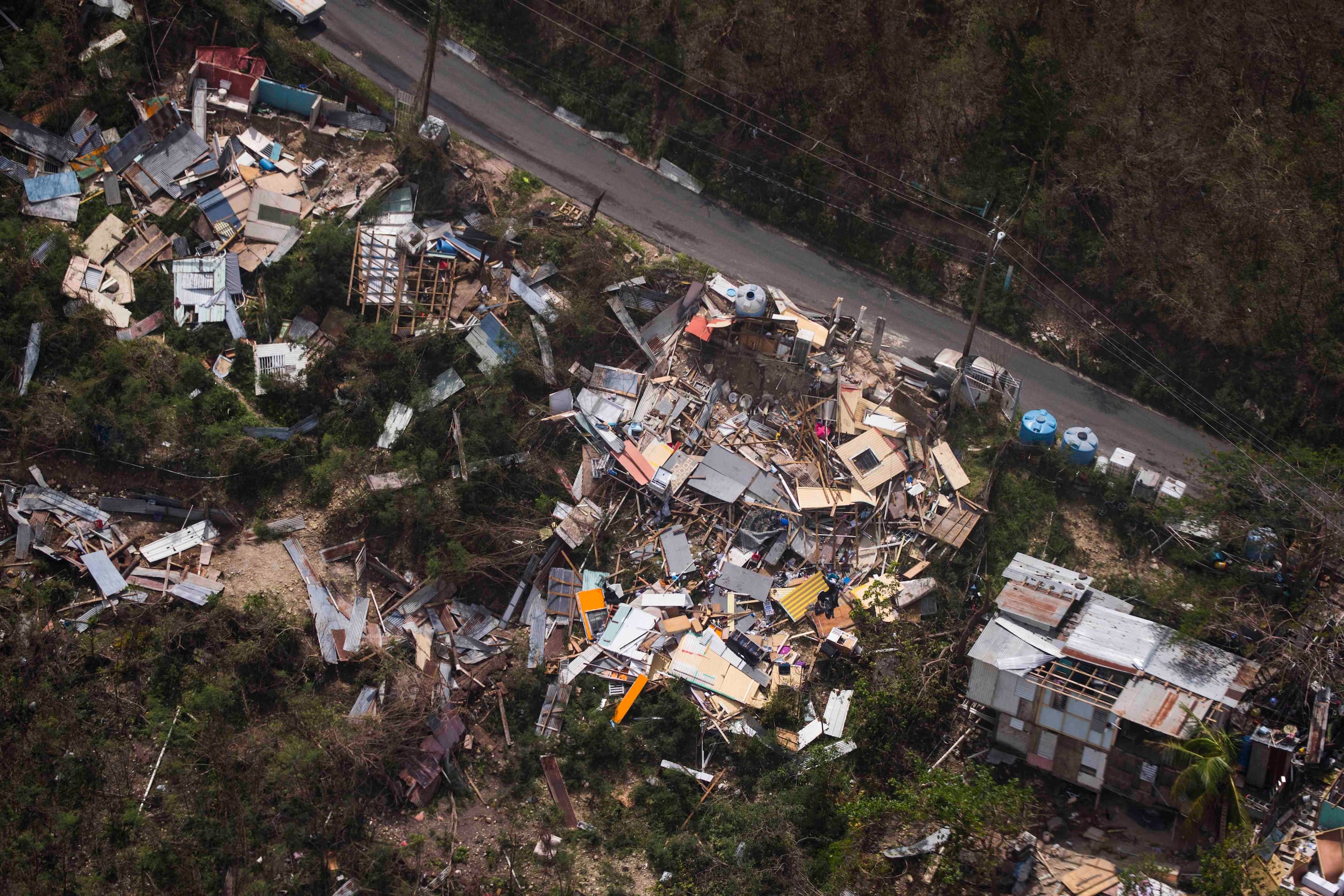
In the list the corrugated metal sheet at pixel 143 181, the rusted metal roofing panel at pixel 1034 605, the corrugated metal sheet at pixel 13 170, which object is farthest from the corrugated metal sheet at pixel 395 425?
the rusted metal roofing panel at pixel 1034 605

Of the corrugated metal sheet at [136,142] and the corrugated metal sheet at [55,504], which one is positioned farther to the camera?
the corrugated metal sheet at [136,142]

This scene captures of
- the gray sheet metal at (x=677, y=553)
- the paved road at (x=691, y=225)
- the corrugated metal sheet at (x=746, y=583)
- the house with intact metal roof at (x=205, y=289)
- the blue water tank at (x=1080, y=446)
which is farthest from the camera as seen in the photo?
the house with intact metal roof at (x=205, y=289)

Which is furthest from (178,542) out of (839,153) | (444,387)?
(839,153)

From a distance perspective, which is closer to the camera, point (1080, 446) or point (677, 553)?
point (1080, 446)

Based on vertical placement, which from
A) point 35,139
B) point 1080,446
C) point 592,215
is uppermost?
point 592,215

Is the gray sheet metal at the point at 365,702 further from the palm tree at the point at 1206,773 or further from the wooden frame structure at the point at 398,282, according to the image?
the palm tree at the point at 1206,773

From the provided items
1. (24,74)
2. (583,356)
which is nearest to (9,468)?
(24,74)

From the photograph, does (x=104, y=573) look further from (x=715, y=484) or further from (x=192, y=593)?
(x=715, y=484)
